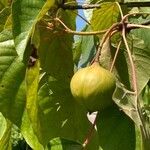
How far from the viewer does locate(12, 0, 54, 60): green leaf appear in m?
1.35

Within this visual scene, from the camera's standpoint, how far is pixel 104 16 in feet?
5.36

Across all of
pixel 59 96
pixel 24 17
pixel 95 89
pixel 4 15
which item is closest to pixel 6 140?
pixel 59 96

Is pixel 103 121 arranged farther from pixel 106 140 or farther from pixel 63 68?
pixel 63 68

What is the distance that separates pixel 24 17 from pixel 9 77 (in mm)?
208

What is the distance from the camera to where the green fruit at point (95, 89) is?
120cm

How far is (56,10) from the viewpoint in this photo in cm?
149

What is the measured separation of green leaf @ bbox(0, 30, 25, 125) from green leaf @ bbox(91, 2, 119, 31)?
24cm

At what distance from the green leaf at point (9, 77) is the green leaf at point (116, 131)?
A: 242 mm

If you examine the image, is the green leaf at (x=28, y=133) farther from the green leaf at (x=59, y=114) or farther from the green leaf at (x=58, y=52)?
the green leaf at (x=58, y=52)

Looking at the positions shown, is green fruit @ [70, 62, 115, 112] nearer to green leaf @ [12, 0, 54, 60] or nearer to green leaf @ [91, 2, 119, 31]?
green leaf @ [12, 0, 54, 60]

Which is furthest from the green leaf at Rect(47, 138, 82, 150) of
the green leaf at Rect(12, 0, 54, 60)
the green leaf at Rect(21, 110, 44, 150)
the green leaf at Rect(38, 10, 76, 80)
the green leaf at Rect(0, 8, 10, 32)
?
the green leaf at Rect(12, 0, 54, 60)

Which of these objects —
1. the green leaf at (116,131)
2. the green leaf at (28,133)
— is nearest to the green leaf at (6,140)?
the green leaf at (28,133)

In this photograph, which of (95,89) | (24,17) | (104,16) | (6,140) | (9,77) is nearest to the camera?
(95,89)

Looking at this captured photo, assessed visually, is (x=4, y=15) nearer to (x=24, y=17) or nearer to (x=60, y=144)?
(x=24, y=17)
